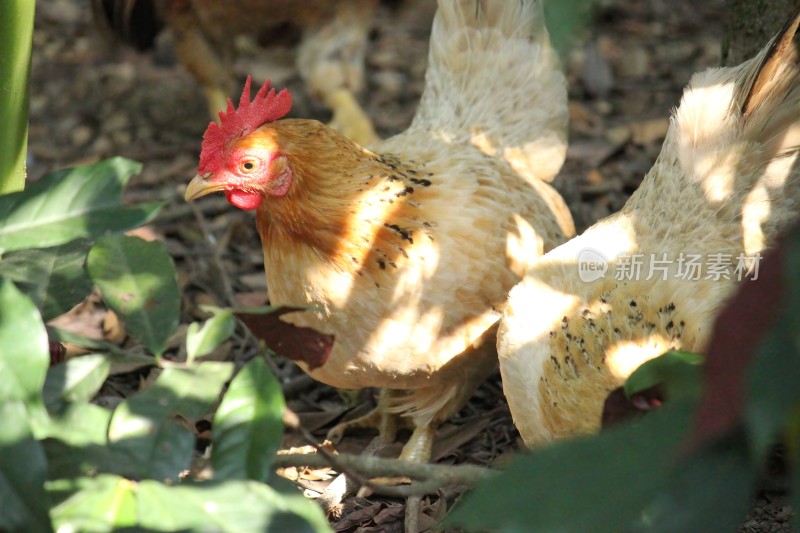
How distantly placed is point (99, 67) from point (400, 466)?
4673 millimetres

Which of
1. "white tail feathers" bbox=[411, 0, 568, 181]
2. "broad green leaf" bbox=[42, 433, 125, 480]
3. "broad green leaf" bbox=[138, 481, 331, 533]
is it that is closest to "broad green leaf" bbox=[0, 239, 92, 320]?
"broad green leaf" bbox=[42, 433, 125, 480]

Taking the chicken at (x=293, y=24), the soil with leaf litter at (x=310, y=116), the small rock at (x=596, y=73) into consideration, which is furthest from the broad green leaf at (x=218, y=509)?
the small rock at (x=596, y=73)

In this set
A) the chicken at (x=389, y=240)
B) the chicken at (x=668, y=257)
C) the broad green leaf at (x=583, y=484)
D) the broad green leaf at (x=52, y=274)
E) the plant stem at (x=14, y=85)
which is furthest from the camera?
the chicken at (x=389, y=240)

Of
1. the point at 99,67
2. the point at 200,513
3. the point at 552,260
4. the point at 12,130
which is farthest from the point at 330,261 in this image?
the point at 99,67

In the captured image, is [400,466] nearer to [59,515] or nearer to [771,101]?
[59,515]

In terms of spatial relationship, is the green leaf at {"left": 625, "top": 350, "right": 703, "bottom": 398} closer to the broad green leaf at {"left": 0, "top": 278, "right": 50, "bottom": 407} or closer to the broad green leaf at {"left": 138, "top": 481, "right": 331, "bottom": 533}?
the broad green leaf at {"left": 138, "top": 481, "right": 331, "bottom": 533}

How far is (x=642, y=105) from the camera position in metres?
4.84

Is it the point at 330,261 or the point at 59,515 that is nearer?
the point at 59,515

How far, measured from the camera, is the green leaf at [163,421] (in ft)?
4.61

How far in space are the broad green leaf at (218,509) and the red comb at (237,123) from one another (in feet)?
4.18

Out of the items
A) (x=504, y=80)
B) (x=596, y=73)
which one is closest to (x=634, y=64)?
(x=596, y=73)

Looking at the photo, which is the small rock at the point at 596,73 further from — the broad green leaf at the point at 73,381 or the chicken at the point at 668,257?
the broad green leaf at the point at 73,381

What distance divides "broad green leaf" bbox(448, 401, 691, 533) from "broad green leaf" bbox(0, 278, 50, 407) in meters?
0.70

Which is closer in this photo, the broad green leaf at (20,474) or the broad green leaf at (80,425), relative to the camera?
the broad green leaf at (20,474)
